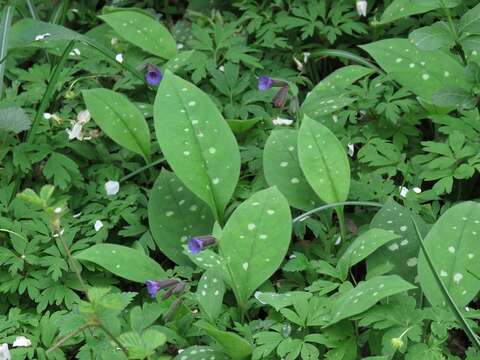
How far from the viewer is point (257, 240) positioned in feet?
7.83

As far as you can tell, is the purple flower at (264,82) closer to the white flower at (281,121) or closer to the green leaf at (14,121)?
the white flower at (281,121)

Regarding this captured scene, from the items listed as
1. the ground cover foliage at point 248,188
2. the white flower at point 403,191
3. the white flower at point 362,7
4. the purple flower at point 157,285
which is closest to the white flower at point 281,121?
the ground cover foliage at point 248,188

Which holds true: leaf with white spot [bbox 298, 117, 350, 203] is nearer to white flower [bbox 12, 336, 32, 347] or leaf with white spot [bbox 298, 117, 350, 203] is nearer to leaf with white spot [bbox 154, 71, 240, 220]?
leaf with white spot [bbox 154, 71, 240, 220]

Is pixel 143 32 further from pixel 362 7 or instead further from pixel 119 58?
pixel 362 7

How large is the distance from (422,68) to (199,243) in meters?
1.12

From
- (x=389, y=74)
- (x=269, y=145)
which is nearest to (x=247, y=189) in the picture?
(x=269, y=145)

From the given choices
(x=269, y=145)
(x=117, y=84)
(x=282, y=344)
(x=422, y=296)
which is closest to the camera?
(x=282, y=344)

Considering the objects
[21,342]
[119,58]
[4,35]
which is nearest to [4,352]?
[21,342]

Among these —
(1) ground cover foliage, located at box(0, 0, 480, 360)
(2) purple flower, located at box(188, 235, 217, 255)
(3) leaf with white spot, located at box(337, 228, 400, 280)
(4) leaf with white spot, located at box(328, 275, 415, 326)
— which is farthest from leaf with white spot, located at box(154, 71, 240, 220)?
(4) leaf with white spot, located at box(328, 275, 415, 326)

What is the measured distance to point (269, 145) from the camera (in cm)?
266

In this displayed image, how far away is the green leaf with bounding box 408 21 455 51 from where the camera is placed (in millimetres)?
2613

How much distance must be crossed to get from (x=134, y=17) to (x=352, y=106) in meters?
0.98

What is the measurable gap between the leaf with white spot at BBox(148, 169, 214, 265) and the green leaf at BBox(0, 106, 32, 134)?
475 mm

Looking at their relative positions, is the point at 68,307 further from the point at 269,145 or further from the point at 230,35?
the point at 230,35
